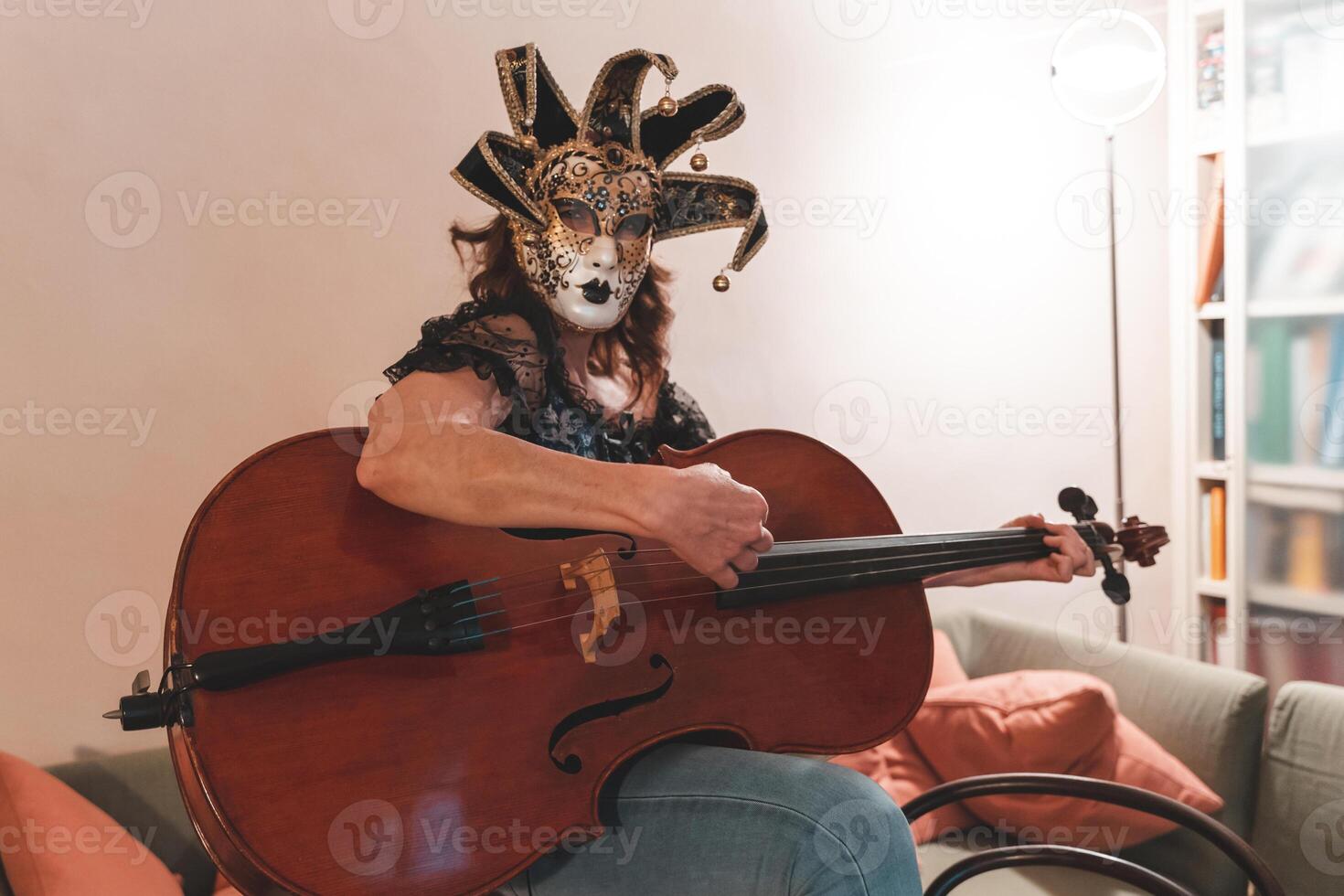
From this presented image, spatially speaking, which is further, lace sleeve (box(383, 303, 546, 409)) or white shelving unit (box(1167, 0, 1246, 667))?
white shelving unit (box(1167, 0, 1246, 667))

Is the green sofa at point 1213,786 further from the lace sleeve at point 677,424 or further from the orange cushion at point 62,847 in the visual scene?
the lace sleeve at point 677,424

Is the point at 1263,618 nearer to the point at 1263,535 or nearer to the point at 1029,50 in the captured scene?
the point at 1263,535

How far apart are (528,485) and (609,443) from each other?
0.36 metres

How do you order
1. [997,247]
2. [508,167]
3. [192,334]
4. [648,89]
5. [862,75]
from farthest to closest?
[997,247] < [862,75] < [648,89] < [192,334] < [508,167]

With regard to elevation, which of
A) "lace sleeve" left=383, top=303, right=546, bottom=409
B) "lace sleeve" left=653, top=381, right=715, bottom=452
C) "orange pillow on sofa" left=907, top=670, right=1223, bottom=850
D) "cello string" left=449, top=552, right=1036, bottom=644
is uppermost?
"lace sleeve" left=383, top=303, right=546, bottom=409

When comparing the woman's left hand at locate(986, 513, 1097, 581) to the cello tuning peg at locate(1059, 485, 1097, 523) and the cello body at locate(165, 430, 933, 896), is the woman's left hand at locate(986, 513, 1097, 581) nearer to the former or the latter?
the cello tuning peg at locate(1059, 485, 1097, 523)

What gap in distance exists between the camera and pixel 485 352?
1.22 meters

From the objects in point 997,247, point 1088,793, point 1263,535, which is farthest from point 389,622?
point 1263,535

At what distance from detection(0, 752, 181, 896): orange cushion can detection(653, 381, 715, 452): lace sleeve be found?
1.04 metres

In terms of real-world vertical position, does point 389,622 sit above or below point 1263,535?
above

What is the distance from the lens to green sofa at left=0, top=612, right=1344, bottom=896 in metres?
1.75

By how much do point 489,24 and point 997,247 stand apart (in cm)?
163

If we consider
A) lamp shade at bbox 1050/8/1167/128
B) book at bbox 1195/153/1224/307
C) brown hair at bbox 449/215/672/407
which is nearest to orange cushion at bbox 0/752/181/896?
brown hair at bbox 449/215/672/407

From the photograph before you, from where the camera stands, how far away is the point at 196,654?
944mm
